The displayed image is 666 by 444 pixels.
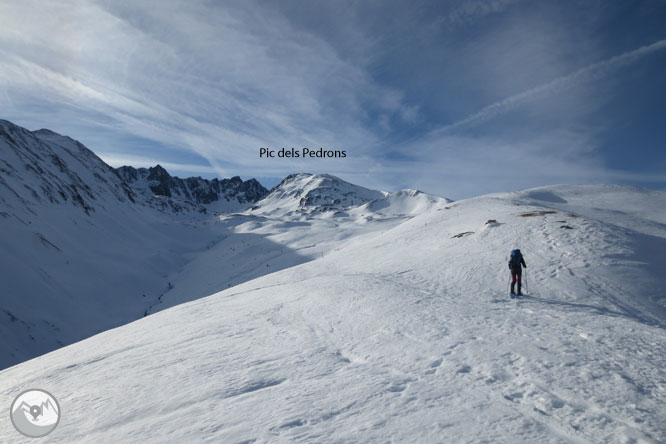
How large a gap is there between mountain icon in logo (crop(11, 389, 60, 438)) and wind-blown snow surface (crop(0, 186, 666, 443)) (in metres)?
0.19

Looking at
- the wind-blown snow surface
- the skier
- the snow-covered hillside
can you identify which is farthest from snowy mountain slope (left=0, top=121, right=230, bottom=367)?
the skier

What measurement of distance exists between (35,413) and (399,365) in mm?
6779

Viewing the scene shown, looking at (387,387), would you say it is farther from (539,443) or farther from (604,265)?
(604,265)

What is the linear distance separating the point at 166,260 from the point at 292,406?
4277 cm

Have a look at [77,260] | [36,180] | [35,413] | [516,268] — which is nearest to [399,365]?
[516,268]

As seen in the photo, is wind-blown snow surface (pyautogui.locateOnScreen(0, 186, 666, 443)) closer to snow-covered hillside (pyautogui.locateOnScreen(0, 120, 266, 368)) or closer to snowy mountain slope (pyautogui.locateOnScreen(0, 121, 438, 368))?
snow-covered hillside (pyautogui.locateOnScreen(0, 120, 266, 368))

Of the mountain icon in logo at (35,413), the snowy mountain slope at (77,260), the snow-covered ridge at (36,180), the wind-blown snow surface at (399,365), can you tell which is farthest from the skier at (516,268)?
the snow-covered ridge at (36,180)

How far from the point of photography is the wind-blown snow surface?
3.79m

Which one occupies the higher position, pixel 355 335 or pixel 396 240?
pixel 396 240

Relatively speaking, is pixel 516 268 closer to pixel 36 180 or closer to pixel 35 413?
pixel 35 413

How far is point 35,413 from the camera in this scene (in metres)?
5.16

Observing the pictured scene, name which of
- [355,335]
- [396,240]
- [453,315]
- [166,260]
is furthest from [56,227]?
[453,315]

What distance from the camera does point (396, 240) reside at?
21422 mm

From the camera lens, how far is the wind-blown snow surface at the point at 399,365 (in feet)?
12.5
